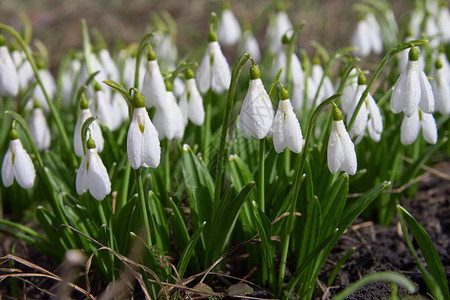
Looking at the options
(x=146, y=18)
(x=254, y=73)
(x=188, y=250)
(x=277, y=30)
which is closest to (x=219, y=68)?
(x=254, y=73)

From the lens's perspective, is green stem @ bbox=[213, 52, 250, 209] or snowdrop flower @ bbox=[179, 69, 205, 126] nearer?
green stem @ bbox=[213, 52, 250, 209]

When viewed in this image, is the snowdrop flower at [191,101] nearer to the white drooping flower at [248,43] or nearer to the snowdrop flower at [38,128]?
the snowdrop flower at [38,128]

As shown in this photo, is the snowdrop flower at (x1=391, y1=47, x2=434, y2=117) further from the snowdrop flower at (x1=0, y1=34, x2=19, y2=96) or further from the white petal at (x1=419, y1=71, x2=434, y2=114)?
the snowdrop flower at (x1=0, y1=34, x2=19, y2=96)

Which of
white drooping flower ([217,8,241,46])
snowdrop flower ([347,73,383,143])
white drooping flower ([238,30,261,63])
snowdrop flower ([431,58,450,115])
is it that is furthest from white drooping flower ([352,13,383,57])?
snowdrop flower ([347,73,383,143])

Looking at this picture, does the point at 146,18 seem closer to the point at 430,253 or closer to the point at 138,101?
the point at 138,101

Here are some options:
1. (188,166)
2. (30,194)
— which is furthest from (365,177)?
(30,194)


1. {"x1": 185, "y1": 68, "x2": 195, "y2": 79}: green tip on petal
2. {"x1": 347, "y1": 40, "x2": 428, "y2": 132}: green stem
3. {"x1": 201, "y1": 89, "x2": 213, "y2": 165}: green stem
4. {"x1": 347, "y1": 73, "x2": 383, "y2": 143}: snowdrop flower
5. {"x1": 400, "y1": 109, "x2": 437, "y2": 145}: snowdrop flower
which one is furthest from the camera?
{"x1": 201, "y1": 89, "x2": 213, "y2": 165}: green stem
